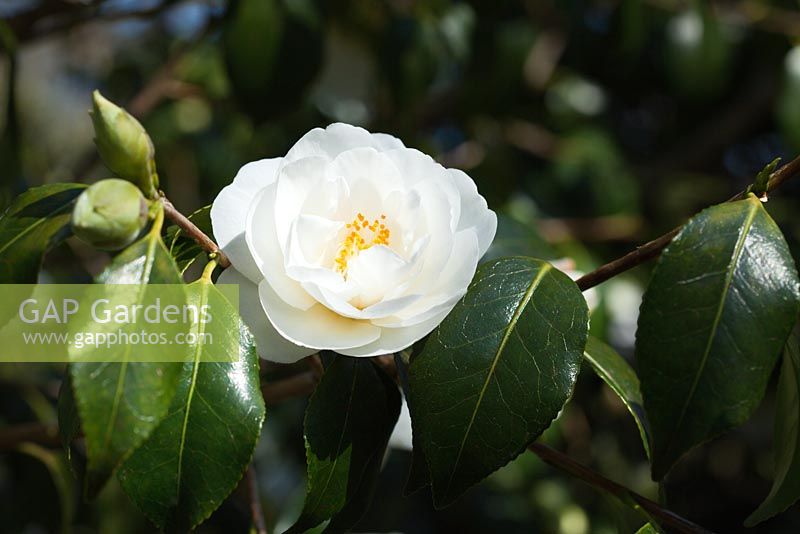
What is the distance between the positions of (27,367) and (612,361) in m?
1.15

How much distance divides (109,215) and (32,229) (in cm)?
7

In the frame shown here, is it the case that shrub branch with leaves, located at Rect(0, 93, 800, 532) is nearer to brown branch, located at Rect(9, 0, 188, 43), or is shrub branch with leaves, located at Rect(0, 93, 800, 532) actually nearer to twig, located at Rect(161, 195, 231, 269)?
twig, located at Rect(161, 195, 231, 269)

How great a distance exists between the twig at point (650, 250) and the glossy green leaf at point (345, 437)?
146mm

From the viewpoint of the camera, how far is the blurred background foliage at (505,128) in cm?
124

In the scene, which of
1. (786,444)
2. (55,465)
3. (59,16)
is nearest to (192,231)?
(786,444)

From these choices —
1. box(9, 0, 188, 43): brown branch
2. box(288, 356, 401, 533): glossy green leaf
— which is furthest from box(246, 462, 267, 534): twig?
box(9, 0, 188, 43): brown branch

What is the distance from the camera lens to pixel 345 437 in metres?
0.51

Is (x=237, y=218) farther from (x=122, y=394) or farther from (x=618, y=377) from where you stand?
(x=618, y=377)

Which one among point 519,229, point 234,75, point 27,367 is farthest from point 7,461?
point 519,229

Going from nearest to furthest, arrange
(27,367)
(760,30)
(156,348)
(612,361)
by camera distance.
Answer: (156,348), (612,361), (27,367), (760,30)

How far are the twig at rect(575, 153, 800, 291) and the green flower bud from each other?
27 centimetres

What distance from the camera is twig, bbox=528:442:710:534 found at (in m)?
0.54

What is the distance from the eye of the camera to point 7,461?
124 cm

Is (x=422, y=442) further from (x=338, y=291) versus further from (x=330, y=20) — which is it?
(x=330, y=20)
